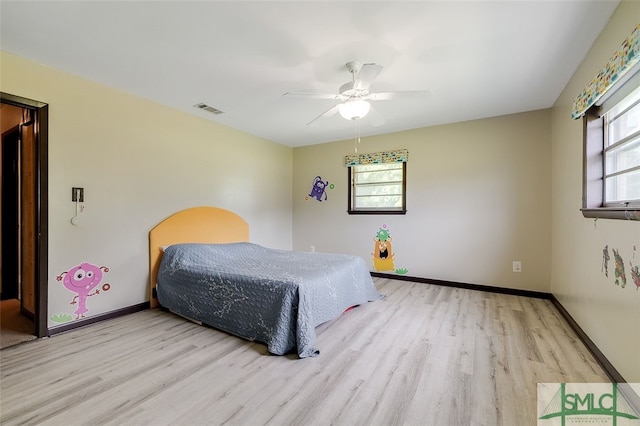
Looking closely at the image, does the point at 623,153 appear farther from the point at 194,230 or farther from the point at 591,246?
the point at 194,230

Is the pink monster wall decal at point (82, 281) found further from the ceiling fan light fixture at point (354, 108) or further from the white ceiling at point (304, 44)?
the ceiling fan light fixture at point (354, 108)

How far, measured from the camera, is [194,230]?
3510 millimetres

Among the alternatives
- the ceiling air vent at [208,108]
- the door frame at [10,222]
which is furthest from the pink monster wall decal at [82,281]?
the ceiling air vent at [208,108]

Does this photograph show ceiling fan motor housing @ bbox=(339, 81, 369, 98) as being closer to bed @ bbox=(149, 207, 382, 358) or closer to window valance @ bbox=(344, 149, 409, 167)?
bed @ bbox=(149, 207, 382, 358)

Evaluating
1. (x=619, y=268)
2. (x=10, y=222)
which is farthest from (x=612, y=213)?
(x=10, y=222)

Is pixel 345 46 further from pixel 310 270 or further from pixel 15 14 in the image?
pixel 15 14

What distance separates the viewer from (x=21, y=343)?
222 centimetres

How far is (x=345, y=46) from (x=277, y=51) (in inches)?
20.9

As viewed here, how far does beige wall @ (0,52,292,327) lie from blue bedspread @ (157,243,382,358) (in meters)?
0.44

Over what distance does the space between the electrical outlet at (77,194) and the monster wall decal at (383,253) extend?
372 centimetres

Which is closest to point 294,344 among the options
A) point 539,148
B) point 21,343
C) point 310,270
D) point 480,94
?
point 310,270

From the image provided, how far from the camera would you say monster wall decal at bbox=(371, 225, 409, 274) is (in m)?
4.31

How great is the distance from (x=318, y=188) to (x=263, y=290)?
2.98 metres

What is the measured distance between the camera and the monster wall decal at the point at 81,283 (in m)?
2.46
